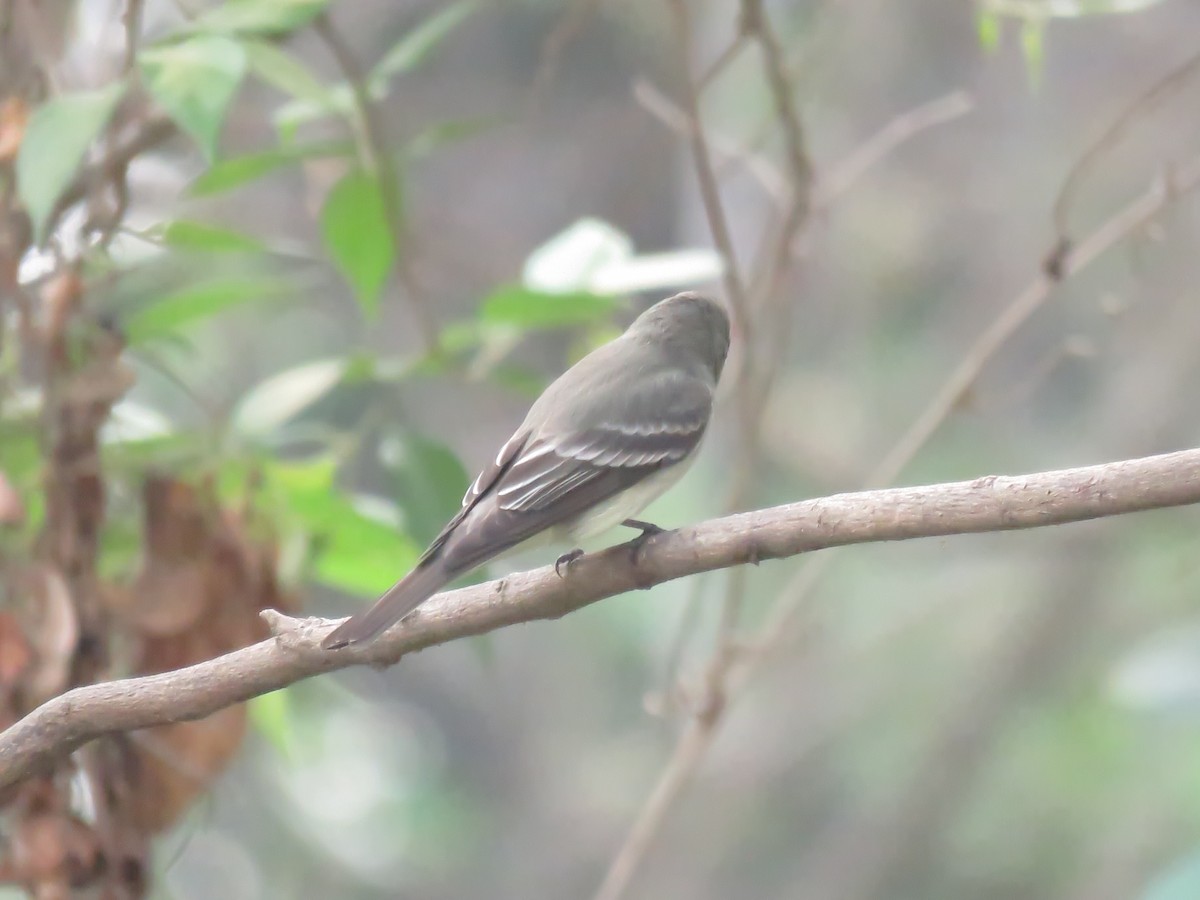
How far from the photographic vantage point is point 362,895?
22.1 feet

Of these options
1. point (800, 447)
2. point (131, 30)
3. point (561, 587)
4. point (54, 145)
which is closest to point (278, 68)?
point (131, 30)

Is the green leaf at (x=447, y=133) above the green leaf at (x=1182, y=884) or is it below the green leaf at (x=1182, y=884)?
above

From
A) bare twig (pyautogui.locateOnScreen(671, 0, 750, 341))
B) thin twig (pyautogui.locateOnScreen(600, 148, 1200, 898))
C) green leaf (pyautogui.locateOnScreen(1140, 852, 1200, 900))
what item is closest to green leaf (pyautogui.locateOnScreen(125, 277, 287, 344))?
bare twig (pyautogui.locateOnScreen(671, 0, 750, 341))

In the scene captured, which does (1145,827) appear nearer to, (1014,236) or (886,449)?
(886,449)

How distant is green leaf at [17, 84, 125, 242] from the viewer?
1967mm

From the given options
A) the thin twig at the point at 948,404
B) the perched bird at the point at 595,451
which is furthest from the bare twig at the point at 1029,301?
the perched bird at the point at 595,451

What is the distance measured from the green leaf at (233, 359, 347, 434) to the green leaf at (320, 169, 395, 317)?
138 mm

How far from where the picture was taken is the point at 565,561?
214 centimetres

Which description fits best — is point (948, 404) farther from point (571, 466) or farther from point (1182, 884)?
point (1182, 884)

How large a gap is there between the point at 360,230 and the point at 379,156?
14 centimetres

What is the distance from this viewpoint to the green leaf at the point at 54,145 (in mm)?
1967

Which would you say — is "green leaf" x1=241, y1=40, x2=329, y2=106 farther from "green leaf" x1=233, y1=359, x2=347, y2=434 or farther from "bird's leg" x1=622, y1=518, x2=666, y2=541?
"bird's leg" x1=622, y1=518, x2=666, y2=541

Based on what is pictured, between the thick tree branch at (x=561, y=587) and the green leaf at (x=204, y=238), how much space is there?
0.80 m

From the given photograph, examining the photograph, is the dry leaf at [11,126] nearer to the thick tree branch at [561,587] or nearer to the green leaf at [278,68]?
the green leaf at [278,68]
